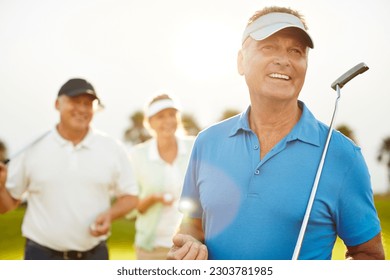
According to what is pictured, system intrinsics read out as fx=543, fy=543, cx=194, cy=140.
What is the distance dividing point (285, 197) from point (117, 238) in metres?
4.71

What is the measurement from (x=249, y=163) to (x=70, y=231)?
45.3 inches

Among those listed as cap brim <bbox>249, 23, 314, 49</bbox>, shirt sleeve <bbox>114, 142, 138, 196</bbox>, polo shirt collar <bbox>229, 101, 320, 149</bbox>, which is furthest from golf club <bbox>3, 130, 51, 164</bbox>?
cap brim <bbox>249, 23, 314, 49</bbox>

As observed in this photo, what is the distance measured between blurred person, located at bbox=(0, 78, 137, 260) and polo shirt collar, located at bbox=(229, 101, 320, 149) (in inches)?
41.1

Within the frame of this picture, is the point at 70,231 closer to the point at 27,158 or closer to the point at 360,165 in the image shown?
the point at 27,158

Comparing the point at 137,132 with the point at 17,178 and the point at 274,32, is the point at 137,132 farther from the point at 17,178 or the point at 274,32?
the point at 274,32

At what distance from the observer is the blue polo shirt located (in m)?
1.12

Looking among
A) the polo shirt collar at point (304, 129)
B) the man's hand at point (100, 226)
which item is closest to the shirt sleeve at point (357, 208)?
the polo shirt collar at point (304, 129)

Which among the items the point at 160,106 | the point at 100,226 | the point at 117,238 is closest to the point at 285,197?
the point at 100,226

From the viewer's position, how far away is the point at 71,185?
218cm

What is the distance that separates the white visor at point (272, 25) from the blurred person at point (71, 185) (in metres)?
1.18

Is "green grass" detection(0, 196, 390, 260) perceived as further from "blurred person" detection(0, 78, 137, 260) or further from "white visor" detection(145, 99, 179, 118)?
"white visor" detection(145, 99, 179, 118)

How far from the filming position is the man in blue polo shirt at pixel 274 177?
1.12 meters

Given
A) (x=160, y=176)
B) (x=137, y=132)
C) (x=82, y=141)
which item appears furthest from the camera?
(x=137, y=132)
